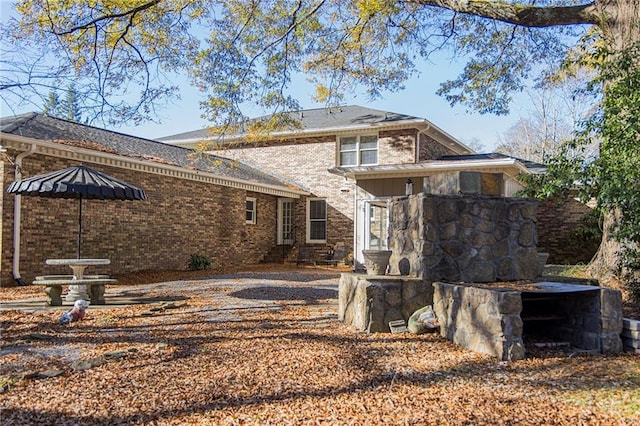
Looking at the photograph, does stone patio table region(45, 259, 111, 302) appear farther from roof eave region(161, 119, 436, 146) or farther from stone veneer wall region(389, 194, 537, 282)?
roof eave region(161, 119, 436, 146)

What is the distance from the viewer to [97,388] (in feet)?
11.9

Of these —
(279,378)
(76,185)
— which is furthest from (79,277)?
(279,378)

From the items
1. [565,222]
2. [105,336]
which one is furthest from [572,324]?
[565,222]

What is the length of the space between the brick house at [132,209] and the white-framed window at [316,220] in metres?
0.78

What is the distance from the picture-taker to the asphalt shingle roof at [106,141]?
10.7m

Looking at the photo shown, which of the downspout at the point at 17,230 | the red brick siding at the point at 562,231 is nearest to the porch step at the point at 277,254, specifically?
the red brick siding at the point at 562,231

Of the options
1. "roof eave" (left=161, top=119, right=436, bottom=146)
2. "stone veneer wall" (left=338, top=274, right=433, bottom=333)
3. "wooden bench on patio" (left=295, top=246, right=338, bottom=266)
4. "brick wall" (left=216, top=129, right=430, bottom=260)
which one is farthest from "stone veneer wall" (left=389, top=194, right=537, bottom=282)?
"wooden bench on patio" (left=295, top=246, right=338, bottom=266)

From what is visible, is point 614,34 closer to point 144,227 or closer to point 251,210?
point 144,227

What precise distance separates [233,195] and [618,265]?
453 inches

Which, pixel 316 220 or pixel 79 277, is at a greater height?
pixel 316 220

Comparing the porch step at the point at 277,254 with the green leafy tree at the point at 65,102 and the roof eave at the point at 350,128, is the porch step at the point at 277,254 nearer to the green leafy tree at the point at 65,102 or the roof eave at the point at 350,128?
the roof eave at the point at 350,128

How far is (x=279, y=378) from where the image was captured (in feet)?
12.8

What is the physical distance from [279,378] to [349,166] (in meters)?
13.1


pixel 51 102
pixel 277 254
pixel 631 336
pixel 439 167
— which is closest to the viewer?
pixel 631 336
